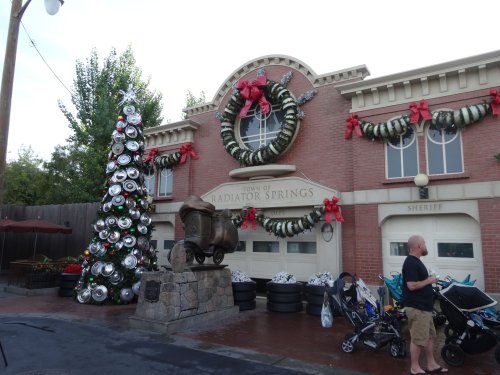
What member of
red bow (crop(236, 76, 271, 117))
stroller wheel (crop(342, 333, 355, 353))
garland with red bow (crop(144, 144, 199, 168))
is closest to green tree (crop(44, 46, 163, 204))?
Result: garland with red bow (crop(144, 144, 199, 168))

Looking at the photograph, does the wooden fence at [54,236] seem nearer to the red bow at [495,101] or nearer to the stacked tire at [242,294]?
the stacked tire at [242,294]

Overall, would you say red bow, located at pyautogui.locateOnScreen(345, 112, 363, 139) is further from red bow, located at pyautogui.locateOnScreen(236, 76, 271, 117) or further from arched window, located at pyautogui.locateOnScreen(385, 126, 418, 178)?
red bow, located at pyautogui.locateOnScreen(236, 76, 271, 117)

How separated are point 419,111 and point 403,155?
1.18 metres

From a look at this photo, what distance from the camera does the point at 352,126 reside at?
1049cm

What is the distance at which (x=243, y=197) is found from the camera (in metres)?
12.1

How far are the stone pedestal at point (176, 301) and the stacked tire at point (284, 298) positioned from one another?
1.47 metres

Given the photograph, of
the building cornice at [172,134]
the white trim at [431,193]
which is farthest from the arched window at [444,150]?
the building cornice at [172,134]

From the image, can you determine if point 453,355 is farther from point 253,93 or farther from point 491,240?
point 253,93

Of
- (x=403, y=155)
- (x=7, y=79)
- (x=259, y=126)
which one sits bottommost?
(x=403, y=155)

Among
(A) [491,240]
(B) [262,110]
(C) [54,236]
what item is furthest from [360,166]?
(C) [54,236]

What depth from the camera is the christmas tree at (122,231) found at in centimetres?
1038

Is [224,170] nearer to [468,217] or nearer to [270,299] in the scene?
[270,299]

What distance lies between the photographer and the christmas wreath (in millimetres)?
11523

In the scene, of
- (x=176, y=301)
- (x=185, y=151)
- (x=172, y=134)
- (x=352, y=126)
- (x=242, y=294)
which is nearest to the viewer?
(x=176, y=301)
